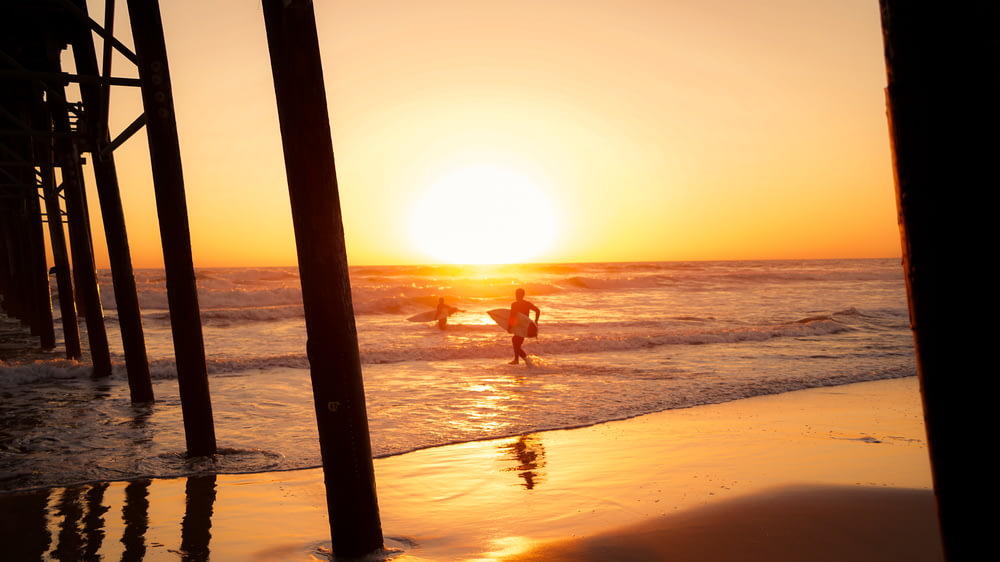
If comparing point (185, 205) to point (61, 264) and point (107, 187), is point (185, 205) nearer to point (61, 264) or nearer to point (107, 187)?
point (107, 187)

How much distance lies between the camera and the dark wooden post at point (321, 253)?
139 inches

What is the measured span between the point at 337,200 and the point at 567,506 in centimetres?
306

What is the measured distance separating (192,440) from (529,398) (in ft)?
18.1

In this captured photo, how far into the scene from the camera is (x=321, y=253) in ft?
11.8

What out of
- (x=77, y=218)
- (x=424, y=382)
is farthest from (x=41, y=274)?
(x=424, y=382)

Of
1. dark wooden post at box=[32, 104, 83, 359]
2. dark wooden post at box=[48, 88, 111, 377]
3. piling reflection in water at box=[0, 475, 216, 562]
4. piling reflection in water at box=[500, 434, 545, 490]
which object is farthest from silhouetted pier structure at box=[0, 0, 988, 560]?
dark wooden post at box=[32, 104, 83, 359]

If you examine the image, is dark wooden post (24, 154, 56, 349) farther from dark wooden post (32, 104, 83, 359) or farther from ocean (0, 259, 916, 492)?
dark wooden post (32, 104, 83, 359)

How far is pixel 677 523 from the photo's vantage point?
4.88 metres

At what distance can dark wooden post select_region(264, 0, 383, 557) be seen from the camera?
3535mm

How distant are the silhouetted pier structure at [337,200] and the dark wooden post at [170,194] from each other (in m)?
0.01

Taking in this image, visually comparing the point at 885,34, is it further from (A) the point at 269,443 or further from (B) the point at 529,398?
(B) the point at 529,398

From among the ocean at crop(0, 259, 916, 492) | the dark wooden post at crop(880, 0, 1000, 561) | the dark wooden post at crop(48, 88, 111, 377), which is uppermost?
the dark wooden post at crop(48, 88, 111, 377)

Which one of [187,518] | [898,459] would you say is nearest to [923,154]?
[187,518]

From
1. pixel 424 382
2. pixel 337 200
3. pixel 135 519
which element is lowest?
pixel 424 382
